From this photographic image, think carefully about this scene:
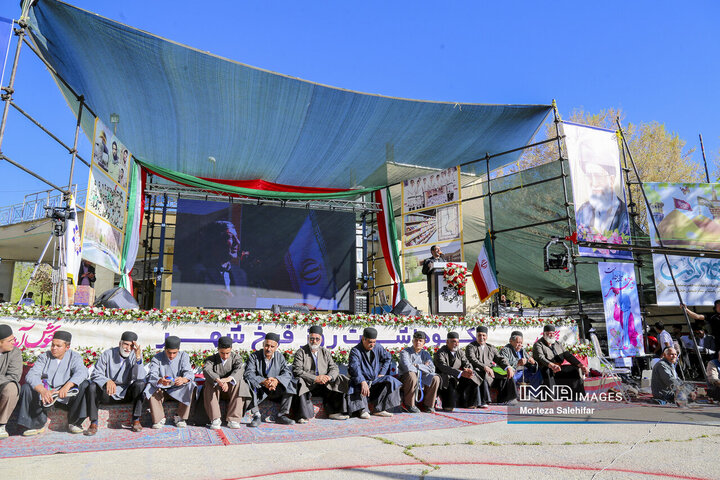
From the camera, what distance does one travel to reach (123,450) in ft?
12.1

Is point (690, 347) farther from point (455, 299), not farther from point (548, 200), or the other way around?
point (455, 299)

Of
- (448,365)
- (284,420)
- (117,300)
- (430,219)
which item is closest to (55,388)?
(284,420)

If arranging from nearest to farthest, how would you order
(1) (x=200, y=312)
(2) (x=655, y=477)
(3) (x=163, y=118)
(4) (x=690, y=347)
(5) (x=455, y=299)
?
(2) (x=655, y=477)
(1) (x=200, y=312)
(5) (x=455, y=299)
(3) (x=163, y=118)
(4) (x=690, y=347)

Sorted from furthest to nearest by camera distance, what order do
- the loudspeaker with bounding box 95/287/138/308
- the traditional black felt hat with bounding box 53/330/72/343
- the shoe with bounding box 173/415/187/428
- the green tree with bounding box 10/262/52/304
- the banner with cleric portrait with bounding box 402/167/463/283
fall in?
the green tree with bounding box 10/262/52/304 → the banner with cleric portrait with bounding box 402/167/463/283 → the loudspeaker with bounding box 95/287/138/308 → the shoe with bounding box 173/415/187/428 → the traditional black felt hat with bounding box 53/330/72/343

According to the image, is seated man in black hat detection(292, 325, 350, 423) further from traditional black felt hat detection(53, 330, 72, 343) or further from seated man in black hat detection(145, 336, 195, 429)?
traditional black felt hat detection(53, 330, 72, 343)

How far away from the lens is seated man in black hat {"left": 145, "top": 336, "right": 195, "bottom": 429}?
15.1 ft

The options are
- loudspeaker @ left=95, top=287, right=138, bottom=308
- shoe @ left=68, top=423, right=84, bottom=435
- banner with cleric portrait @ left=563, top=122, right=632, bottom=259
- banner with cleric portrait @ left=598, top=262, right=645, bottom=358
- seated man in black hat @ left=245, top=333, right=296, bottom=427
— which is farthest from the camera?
banner with cleric portrait @ left=563, top=122, right=632, bottom=259

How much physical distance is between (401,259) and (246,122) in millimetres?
4804

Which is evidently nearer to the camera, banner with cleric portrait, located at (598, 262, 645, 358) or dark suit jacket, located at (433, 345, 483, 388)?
dark suit jacket, located at (433, 345, 483, 388)

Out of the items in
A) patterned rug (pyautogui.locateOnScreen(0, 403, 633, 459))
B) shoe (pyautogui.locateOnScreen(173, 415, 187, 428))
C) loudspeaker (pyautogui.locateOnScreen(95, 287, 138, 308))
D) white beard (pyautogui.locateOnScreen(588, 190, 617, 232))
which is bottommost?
patterned rug (pyautogui.locateOnScreen(0, 403, 633, 459))

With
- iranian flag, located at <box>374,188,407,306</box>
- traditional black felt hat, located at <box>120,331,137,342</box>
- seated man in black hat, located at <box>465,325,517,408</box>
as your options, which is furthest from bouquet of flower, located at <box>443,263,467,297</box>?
traditional black felt hat, located at <box>120,331,137,342</box>

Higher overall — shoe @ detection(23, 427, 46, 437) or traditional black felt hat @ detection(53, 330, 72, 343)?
traditional black felt hat @ detection(53, 330, 72, 343)

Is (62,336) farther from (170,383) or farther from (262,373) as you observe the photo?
(262,373)

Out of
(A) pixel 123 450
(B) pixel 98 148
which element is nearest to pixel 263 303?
(B) pixel 98 148
